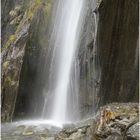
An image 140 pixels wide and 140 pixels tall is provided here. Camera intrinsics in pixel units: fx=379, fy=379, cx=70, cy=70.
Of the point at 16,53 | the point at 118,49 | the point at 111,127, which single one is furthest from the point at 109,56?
the point at 111,127

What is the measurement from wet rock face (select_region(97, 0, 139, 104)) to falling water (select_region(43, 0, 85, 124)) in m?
1.56

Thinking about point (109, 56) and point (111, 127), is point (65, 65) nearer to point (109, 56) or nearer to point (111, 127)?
point (109, 56)

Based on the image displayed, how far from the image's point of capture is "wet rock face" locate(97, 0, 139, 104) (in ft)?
47.1

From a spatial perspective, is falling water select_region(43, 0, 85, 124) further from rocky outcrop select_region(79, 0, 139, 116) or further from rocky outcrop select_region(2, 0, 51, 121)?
rocky outcrop select_region(2, 0, 51, 121)

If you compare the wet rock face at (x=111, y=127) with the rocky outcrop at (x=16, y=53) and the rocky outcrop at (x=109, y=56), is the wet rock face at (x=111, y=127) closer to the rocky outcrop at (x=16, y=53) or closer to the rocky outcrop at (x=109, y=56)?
the rocky outcrop at (x=109, y=56)

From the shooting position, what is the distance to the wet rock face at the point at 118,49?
47.1ft

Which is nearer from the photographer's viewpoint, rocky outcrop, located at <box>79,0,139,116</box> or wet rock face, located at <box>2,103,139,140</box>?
wet rock face, located at <box>2,103,139,140</box>

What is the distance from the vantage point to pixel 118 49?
15.1 m

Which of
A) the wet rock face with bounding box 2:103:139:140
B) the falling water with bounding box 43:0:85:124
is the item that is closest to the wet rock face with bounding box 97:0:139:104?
the falling water with bounding box 43:0:85:124

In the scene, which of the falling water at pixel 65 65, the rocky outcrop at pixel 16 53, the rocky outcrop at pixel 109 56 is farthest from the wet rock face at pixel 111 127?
the rocky outcrop at pixel 16 53

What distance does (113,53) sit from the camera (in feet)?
49.7

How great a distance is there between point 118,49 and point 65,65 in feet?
9.45

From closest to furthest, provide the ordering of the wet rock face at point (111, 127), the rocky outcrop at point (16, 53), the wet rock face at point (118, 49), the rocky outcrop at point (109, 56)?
the wet rock face at point (111, 127) → the wet rock face at point (118, 49) → the rocky outcrop at point (109, 56) → the rocky outcrop at point (16, 53)

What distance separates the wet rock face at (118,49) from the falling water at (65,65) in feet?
5.13
